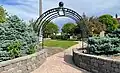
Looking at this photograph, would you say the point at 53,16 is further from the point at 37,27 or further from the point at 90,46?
the point at 90,46

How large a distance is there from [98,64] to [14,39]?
12.4 ft

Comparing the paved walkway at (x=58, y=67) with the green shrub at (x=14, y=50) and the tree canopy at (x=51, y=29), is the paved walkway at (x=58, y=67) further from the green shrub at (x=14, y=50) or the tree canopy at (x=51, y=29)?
the tree canopy at (x=51, y=29)

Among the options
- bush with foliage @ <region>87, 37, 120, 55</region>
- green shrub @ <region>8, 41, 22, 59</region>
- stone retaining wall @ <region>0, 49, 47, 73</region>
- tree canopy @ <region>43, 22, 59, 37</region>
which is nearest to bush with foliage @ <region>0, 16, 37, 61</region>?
green shrub @ <region>8, 41, 22, 59</region>

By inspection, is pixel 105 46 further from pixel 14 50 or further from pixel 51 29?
pixel 51 29

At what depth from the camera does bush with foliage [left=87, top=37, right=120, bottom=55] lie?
10.1 m

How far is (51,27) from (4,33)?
46.1 m

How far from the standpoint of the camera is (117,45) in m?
10.4

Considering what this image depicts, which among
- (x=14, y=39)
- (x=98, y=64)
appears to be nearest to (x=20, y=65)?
(x=14, y=39)

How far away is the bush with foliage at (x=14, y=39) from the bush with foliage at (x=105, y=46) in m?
2.97

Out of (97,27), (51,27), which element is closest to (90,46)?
(97,27)

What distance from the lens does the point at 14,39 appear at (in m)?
9.38

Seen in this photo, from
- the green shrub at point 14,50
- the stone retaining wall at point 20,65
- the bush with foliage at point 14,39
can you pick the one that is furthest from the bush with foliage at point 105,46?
the green shrub at point 14,50

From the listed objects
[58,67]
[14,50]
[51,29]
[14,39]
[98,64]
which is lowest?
[58,67]

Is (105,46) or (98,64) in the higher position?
(105,46)
